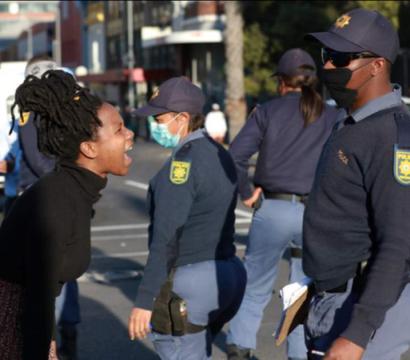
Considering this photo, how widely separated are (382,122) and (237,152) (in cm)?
367

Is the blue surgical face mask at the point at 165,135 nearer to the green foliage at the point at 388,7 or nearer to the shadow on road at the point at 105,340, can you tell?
the shadow on road at the point at 105,340

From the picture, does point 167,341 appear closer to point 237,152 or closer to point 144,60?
point 237,152

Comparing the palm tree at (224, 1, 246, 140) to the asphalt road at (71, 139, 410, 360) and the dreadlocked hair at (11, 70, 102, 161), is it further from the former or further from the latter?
the dreadlocked hair at (11, 70, 102, 161)

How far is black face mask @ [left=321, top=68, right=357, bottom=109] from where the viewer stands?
4.03m

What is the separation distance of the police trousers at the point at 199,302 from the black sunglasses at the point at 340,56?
1.55 meters

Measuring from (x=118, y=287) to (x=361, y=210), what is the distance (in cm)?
711

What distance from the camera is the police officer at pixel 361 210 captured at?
376 cm

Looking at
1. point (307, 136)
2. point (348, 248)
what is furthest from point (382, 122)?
point (307, 136)

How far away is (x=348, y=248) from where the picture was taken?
3.93 meters

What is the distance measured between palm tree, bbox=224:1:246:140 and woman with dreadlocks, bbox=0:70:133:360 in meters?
31.5

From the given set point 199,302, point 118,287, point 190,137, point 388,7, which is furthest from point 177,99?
point 388,7

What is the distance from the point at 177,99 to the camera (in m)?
5.56

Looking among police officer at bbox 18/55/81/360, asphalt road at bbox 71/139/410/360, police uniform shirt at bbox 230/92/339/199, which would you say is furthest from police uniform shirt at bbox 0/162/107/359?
asphalt road at bbox 71/139/410/360

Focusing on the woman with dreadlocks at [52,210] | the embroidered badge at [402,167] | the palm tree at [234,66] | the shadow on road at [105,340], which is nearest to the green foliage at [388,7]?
the palm tree at [234,66]
